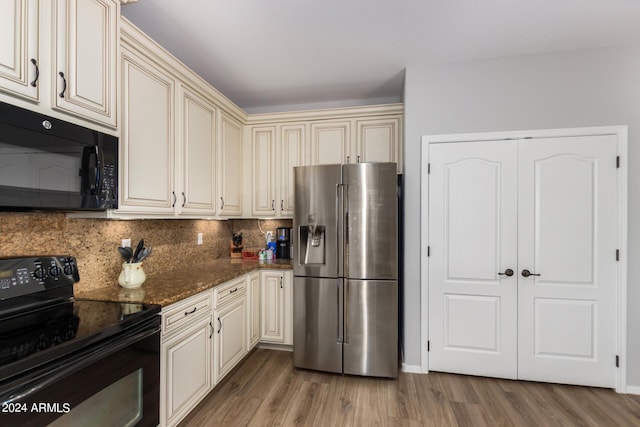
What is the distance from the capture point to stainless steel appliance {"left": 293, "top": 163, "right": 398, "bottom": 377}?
7.97 ft

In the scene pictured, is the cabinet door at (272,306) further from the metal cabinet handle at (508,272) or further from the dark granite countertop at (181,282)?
the metal cabinet handle at (508,272)

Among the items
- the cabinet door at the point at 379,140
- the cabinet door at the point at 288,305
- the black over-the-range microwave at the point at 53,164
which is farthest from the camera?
the cabinet door at the point at 379,140

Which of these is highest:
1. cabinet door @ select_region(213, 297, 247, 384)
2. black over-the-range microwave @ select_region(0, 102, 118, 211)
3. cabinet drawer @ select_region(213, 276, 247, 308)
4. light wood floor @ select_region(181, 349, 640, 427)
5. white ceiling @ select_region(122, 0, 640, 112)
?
white ceiling @ select_region(122, 0, 640, 112)

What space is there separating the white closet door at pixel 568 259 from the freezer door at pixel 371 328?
1.05 meters

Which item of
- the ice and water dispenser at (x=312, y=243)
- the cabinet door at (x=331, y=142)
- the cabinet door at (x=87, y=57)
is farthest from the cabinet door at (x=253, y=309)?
the cabinet door at (x=87, y=57)

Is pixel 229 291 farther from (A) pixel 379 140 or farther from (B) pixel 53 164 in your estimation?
(A) pixel 379 140

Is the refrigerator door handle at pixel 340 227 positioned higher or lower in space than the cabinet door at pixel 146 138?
lower

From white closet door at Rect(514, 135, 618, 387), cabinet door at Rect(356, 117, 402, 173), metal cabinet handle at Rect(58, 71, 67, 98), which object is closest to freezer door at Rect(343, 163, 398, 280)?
cabinet door at Rect(356, 117, 402, 173)

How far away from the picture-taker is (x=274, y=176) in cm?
326

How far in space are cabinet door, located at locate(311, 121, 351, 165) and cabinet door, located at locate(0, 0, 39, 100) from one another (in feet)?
7.35

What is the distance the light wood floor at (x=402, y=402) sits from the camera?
1966mm

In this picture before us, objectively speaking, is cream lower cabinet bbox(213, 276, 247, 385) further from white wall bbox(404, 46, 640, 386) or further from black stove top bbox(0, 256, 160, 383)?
white wall bbox(404, 46, 640, 386)

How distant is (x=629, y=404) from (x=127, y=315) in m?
3.34

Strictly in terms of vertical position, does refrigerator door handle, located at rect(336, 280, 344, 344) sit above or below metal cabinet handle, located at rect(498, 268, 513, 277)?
below
